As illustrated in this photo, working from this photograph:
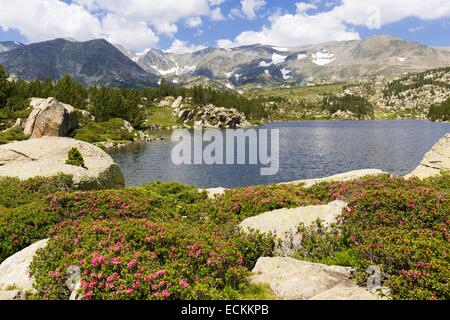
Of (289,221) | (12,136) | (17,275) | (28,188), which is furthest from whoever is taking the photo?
(12,136)

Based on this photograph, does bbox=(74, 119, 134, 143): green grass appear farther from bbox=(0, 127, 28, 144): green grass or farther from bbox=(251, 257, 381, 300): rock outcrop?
bbox=(251, 257, 381, 300): rock outcrop

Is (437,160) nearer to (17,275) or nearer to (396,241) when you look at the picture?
(396,241)

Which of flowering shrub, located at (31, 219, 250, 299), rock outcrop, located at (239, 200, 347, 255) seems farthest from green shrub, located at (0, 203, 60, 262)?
rock outcrop, located at (239, 200, 347, 255)

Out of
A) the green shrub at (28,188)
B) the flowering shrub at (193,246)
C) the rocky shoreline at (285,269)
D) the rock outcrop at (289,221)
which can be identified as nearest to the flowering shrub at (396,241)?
the flowering shrub at (193,246)

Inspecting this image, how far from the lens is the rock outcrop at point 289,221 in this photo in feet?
49.8

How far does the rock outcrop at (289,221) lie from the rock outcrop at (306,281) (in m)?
2.38

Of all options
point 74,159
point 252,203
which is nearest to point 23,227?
point 252,203

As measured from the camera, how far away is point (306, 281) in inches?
420

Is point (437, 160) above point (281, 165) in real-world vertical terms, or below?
above

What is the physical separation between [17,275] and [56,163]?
19.7 meters

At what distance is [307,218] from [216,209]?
24.3 ft

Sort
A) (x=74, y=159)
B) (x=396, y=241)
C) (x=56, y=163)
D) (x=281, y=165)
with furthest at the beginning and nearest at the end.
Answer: (x=281, y=165), (x=74, y=159), (x=56, y=163), (x=396, y=241)

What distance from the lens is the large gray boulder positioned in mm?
28261
